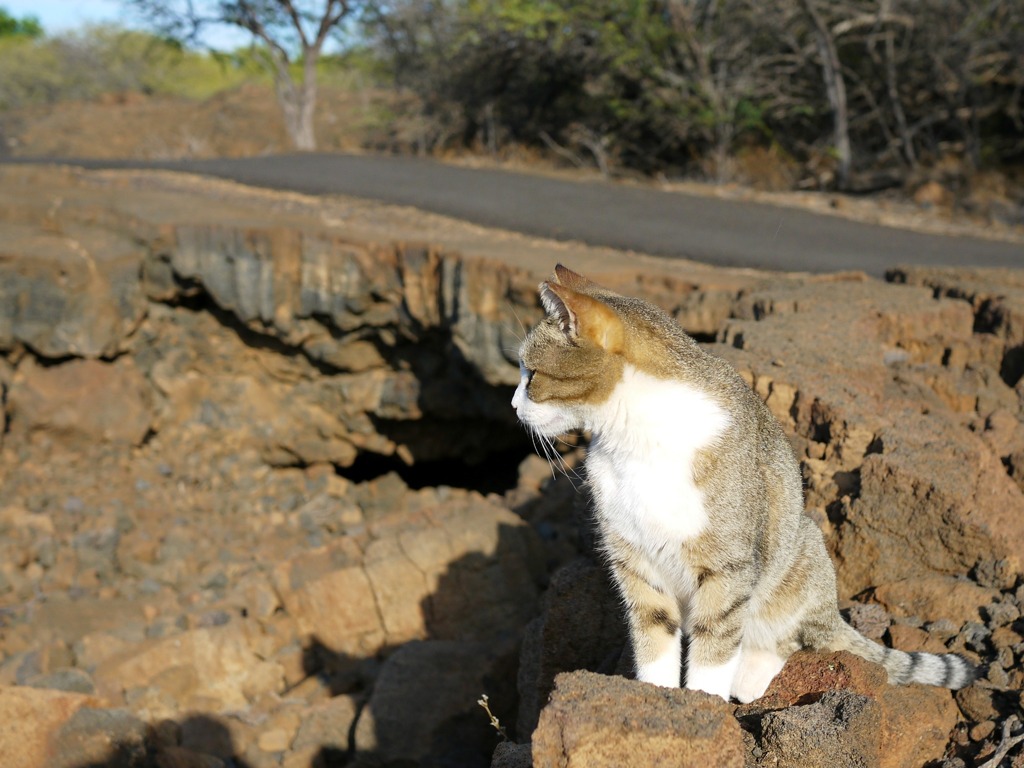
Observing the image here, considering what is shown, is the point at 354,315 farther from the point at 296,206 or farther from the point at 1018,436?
the point at 1018,436

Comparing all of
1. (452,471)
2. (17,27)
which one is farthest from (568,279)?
(17,27)

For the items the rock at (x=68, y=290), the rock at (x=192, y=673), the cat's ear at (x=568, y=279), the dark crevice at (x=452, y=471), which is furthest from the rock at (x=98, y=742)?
the dark crevice at (x=452, y=471)

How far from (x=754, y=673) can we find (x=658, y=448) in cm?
89

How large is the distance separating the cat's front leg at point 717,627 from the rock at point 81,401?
24.0ft

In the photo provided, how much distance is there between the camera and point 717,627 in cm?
279

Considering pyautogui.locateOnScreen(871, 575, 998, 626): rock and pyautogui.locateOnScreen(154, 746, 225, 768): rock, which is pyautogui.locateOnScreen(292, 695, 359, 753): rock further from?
pyautogui.locateOnScreen(871, 575, 998, 626): rock

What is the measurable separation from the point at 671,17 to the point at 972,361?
34.1 feet

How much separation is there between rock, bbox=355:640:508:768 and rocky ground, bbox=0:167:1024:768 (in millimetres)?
16

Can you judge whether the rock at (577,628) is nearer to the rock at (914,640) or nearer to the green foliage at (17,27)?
the rock at (914,640)

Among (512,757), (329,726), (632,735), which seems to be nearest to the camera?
(632,735)

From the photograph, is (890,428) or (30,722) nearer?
(890,428)

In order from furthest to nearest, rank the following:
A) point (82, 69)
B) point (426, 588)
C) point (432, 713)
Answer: point (82, 69), point (426, 588), point (432, 713)

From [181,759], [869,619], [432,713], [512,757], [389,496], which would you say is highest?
[869,619]

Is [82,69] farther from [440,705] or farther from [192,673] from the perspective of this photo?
[440,705]
